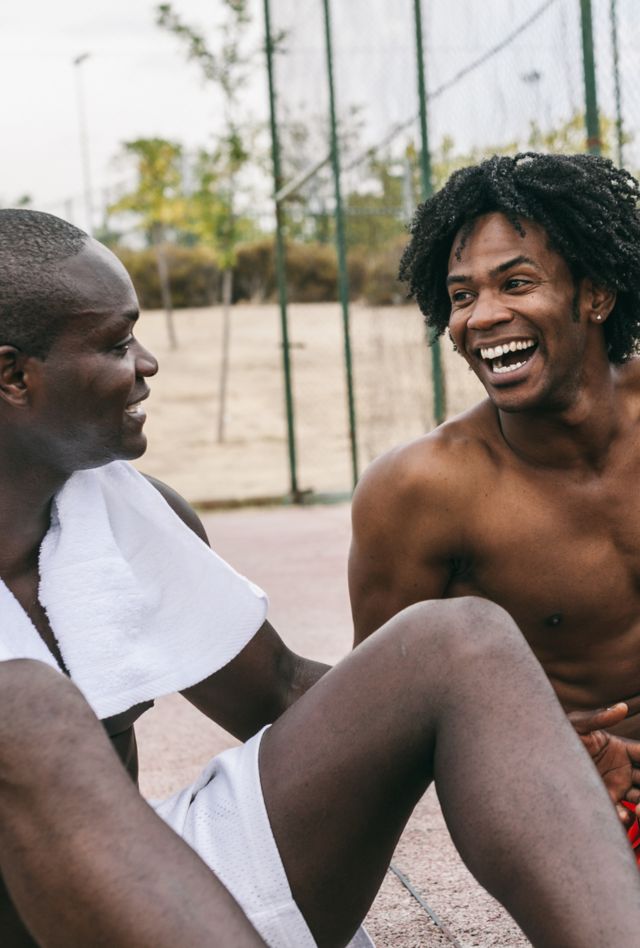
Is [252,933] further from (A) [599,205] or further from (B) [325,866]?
(A) [599,205]

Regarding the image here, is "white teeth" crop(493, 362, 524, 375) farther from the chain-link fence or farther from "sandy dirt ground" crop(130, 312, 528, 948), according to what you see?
the chain-link fence

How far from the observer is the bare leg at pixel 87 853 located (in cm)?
141

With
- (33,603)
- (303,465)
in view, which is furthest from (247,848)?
(303,465)

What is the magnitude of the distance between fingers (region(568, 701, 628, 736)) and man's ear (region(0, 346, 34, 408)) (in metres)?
1.03

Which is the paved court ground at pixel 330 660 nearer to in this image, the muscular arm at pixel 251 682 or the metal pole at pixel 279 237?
the muscular arm at pixel 251 682

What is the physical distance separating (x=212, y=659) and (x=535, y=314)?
3.03 ft

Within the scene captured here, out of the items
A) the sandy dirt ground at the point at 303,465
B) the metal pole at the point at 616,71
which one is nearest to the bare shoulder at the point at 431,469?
the sandy dirt ground at the point at 303,465

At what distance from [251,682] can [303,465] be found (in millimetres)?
12691

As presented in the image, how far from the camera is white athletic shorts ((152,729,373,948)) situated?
5.64 feet

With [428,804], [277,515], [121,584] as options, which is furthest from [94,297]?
[277,515]

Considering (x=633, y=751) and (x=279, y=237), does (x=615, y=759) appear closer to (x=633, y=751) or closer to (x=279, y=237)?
(x=633, y=751)

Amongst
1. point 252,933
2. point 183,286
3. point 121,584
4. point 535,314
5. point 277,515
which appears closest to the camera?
point 252,933

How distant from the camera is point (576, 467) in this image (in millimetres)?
2496

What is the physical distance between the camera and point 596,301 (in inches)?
101
